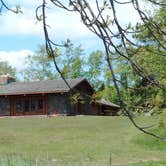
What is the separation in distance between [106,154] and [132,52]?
14.8 m

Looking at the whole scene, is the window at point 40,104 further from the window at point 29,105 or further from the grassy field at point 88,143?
the grassy field at point 88,143

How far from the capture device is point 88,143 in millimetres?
21688

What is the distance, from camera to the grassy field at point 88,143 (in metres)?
15.7

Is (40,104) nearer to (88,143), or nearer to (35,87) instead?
(35,87)

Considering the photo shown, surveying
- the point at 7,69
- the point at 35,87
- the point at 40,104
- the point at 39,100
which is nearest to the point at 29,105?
the point at 39,100

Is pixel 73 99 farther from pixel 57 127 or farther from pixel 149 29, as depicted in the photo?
pixel 57 127

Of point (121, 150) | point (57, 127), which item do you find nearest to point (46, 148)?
point (121, 150)

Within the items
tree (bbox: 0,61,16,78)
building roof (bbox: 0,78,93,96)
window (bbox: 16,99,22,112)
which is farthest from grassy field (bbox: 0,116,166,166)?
tree (bbox: 0,61,16,78)

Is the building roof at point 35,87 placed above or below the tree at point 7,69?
below

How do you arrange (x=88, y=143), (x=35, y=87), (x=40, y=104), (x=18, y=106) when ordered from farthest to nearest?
(x=35, y=87)
(x=18, y=106)
(x=40, y=104)
(x=88, y=143)

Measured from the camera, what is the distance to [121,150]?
61.5ft

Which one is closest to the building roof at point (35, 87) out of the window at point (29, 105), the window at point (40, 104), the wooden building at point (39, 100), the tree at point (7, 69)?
the wooden building at point (39, 100)

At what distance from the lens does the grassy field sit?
15742 millimetres

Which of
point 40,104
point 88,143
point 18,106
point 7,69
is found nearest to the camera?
point 88,143
